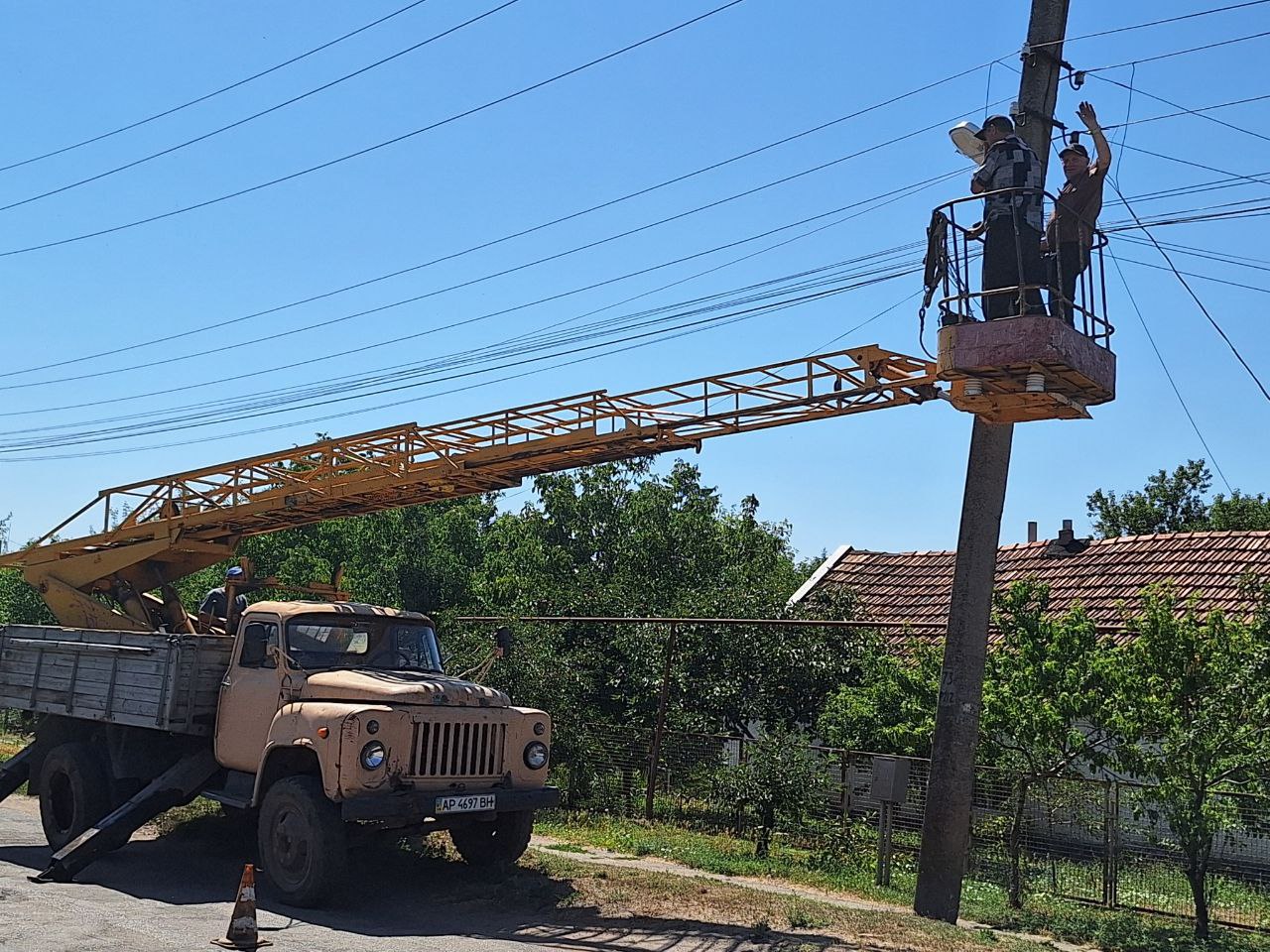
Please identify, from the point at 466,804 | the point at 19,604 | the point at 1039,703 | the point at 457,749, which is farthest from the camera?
the point at 19,604

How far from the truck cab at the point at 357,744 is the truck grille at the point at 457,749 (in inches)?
0.4

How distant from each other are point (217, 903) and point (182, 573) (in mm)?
6534

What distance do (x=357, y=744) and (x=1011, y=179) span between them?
6.58 m

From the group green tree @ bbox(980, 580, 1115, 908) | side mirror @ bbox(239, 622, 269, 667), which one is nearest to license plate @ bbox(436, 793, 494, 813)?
side mirror @ bbox(239, 622, 269, 667)

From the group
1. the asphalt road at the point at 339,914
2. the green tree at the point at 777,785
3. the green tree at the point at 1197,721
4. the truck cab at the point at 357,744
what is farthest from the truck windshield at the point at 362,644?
the green tree at the point at 1197,721

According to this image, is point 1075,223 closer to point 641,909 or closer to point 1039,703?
point 1039,703

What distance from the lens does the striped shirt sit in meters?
8.84

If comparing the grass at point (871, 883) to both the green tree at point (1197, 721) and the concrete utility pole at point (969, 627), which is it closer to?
the green tree at point (1197, 721)

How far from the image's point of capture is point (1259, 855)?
12.1 meters

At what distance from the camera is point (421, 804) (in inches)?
380

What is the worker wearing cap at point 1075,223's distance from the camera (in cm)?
889

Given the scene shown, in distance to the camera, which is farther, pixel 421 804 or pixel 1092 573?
pixel 1092 573

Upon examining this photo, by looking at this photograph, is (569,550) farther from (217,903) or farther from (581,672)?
(217,903)

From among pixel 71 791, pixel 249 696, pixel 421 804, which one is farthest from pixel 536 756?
pixel 71 791
